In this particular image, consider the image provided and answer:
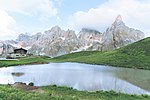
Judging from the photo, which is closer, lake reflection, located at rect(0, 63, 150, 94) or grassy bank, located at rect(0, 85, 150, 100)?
grassy bank, located at rect(0, 85, 150, 100)

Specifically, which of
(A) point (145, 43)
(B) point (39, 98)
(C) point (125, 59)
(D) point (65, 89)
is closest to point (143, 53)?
(C) point (125, 59)

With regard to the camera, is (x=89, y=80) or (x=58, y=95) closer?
(x=58, y=95)

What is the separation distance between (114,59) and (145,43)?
1150 inches

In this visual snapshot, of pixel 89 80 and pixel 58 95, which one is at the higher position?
pixel 89 80

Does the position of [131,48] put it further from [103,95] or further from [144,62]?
[103,95]

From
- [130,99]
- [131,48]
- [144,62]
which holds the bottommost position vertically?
[130,99]

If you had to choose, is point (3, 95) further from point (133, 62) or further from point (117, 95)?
point (133, 62)

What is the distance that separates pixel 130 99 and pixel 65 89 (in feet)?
33.4

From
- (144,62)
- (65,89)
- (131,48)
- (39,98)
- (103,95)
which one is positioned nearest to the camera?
(39,98)

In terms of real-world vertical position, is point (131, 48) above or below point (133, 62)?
above

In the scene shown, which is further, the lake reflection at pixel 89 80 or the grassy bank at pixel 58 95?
the lake reflection at pixel 89 80

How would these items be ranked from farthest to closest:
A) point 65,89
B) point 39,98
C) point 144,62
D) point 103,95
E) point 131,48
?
point 131,48 → point 144,62 → point 65,89 → point 103,95 → point 39,98

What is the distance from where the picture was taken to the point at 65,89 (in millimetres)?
35344

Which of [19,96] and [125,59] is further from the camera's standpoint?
[125,59]
